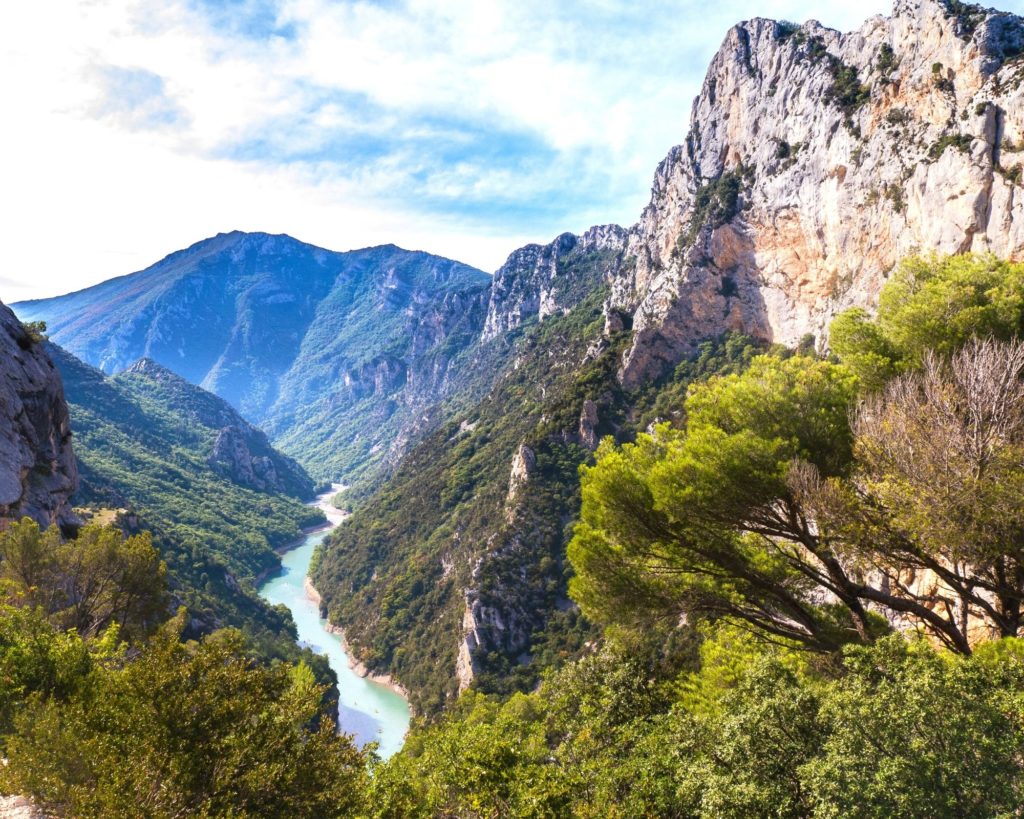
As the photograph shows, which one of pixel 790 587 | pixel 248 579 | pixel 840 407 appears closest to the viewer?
pixel 840 407

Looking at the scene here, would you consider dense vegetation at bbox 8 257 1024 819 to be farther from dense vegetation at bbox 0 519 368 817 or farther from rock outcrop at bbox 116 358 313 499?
rock outcrop at bbox 116 358 313 499

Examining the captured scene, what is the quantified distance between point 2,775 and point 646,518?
10.6 metres

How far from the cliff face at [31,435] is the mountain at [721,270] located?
111 ft

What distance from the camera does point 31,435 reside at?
95.7 ft

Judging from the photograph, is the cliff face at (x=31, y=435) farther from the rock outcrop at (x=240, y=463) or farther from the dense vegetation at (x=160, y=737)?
the rock outcrop at (x=240, y=463)

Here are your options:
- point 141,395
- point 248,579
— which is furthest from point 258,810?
point 141,395

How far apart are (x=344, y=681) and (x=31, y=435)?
44039mm

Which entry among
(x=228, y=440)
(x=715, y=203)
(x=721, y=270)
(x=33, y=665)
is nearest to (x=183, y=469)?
(x=228, y=440)

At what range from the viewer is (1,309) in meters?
30.9

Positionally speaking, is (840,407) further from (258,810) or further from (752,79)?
(752,79)

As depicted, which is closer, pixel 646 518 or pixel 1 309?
pixel 646 518

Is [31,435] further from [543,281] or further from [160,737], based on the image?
[543,281]

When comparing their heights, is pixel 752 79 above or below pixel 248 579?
above

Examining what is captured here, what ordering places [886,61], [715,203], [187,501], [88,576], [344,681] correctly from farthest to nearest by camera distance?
[187,501], [715,203], [344,681], [886,61], [88,576]
